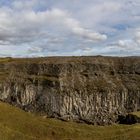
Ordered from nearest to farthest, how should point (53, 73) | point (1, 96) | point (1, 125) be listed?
point (1, 125) < point (1, 96) < point (53, 73)

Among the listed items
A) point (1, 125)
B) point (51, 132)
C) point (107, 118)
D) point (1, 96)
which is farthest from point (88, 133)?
point (1, 96)

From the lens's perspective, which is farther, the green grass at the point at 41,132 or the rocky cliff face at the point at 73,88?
the rocky cliff face at the point at 73,88

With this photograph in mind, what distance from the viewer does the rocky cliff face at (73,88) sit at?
124375 mm

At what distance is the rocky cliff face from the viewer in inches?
4897

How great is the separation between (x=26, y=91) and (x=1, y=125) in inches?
1624

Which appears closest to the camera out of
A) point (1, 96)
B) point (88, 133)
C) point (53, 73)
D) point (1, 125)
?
point (1, 125)

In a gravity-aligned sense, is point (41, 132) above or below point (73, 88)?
below

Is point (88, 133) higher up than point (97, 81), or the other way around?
point (97, 81)

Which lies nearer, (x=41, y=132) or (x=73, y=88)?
(x=41, y=132)

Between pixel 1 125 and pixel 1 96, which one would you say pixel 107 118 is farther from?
pixel 1 125

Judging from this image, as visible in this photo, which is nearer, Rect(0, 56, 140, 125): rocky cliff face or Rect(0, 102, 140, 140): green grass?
Rect(0, 102, 140, 140): green grass

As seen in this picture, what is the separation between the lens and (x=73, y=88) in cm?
12688

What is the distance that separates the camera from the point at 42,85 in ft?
416

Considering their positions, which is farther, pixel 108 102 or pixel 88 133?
pixel 108 102
